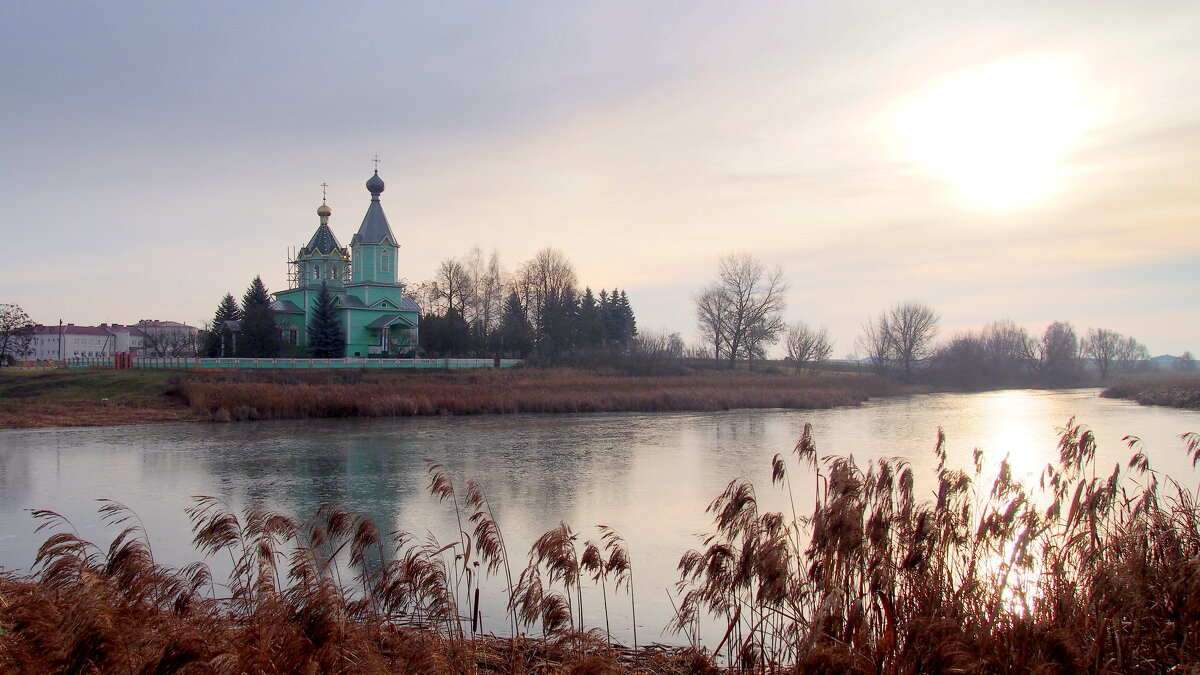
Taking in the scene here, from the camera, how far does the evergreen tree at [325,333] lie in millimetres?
43812

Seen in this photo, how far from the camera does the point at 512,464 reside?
15414mm

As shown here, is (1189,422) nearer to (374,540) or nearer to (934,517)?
(934,517)

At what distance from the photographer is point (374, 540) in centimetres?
529

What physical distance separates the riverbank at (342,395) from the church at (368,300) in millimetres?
10255

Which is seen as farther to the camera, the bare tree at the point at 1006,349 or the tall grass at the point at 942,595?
the bare tree at the point at 1006,349

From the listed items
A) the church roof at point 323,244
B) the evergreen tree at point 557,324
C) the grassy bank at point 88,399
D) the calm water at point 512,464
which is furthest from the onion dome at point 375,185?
the calm water at point 512,464

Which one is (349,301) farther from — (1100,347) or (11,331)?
(1100,347)

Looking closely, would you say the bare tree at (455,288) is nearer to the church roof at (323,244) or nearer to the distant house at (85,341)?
the church roof at (323,244)

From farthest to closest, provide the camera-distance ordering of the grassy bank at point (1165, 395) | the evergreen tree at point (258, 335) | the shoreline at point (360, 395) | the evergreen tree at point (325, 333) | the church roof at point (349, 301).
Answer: the church roof at point (349, 301) → the evergreen tree at point (325, 333) → the evergreen tree at point (258, 335) → the grassy bank at point (1165, 395) → the shoreline at point (360, 395)

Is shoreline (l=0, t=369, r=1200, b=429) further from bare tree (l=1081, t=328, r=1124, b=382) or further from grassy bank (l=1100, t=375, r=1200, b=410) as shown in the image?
bare tree (l=1081, t=328, r=1124, b=382)

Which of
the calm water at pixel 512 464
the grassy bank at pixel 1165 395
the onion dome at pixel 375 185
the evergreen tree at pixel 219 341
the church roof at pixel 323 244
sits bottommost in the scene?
the calm water at pixel 512 464

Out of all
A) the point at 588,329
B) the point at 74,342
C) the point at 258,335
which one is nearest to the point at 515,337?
the point at 588,329

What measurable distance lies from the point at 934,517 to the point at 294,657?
13.4ft

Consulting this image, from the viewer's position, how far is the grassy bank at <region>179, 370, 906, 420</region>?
85.7ft
